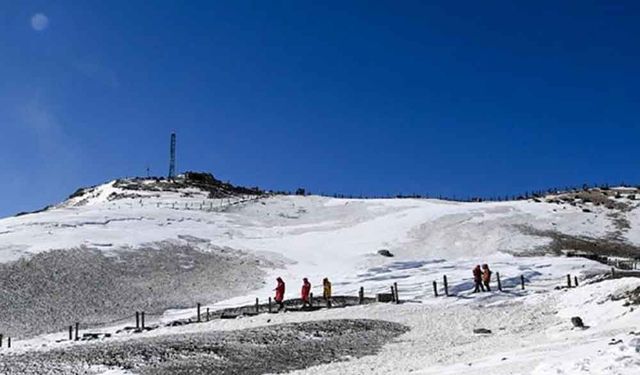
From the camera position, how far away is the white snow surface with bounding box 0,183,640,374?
70.6ft

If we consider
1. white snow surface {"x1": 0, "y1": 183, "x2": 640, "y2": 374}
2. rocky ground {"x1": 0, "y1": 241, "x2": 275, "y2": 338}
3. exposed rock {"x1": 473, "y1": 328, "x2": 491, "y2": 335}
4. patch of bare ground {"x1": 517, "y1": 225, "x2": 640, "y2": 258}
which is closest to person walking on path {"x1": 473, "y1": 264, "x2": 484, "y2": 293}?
white snow surface {"x1": 0, "y1": 183, "x2": 640, "y2": 374}

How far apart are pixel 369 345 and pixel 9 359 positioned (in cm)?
1416

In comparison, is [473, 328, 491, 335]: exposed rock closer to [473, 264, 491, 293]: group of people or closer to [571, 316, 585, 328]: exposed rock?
[571, 316, 585, 328]: exposed rock

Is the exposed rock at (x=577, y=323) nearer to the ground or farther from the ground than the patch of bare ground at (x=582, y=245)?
nearer to the ground

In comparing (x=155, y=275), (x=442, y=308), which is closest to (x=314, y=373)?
(x=442, y=308)

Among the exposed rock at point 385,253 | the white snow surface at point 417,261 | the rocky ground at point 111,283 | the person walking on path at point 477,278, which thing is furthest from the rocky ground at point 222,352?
the exposed rock at point 385,253

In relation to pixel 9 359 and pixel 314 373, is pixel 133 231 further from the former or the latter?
pixel 314 373

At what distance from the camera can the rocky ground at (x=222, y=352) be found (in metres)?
23.2

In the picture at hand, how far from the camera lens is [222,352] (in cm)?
2547

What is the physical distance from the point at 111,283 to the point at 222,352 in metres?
24.4

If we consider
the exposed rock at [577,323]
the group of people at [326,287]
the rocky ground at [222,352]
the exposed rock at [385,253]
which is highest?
the exposed rock at [385,253]

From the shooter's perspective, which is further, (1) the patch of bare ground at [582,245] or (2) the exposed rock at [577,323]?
(1) the patch of bare ground at [582,245]

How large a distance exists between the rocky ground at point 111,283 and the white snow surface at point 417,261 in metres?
1.86

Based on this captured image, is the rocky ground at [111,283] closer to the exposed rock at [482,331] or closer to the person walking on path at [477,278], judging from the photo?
the person walking on path at [477,278]
